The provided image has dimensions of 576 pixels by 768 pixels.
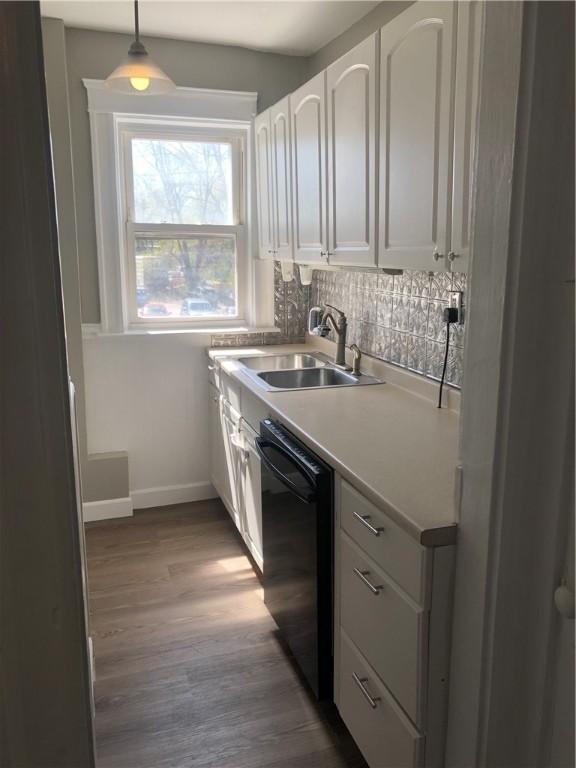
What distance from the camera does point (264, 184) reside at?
3275 millimetres

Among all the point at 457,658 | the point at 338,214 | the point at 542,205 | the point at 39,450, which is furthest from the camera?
the point at 338,214

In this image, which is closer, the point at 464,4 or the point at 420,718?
the point at 420,718

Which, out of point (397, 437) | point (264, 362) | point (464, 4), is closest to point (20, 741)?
point (397, 437)

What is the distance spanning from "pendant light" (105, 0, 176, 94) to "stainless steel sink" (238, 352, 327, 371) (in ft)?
4.46

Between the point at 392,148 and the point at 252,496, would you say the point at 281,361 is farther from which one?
the point at 392,148

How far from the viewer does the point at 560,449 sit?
3.07ft

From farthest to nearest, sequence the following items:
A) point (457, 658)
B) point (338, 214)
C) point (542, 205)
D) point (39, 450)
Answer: point (338, 214), point (457, 658), point (542, 205), point (39, 450)

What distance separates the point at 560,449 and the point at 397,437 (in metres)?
0.98

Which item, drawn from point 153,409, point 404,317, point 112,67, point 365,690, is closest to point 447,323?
point 404,317

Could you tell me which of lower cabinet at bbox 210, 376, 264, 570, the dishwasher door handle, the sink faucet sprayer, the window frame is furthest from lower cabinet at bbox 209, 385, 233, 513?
the dishwasher door handle

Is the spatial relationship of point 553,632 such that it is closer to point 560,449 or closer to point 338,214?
point 560,449

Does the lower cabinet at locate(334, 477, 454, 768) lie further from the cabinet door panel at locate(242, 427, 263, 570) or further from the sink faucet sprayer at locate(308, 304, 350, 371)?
the sink faucet sprayer at locate(308, 304, 350, 371)

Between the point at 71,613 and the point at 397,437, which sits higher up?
the point at 71,613

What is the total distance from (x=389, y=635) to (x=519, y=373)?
79cm
